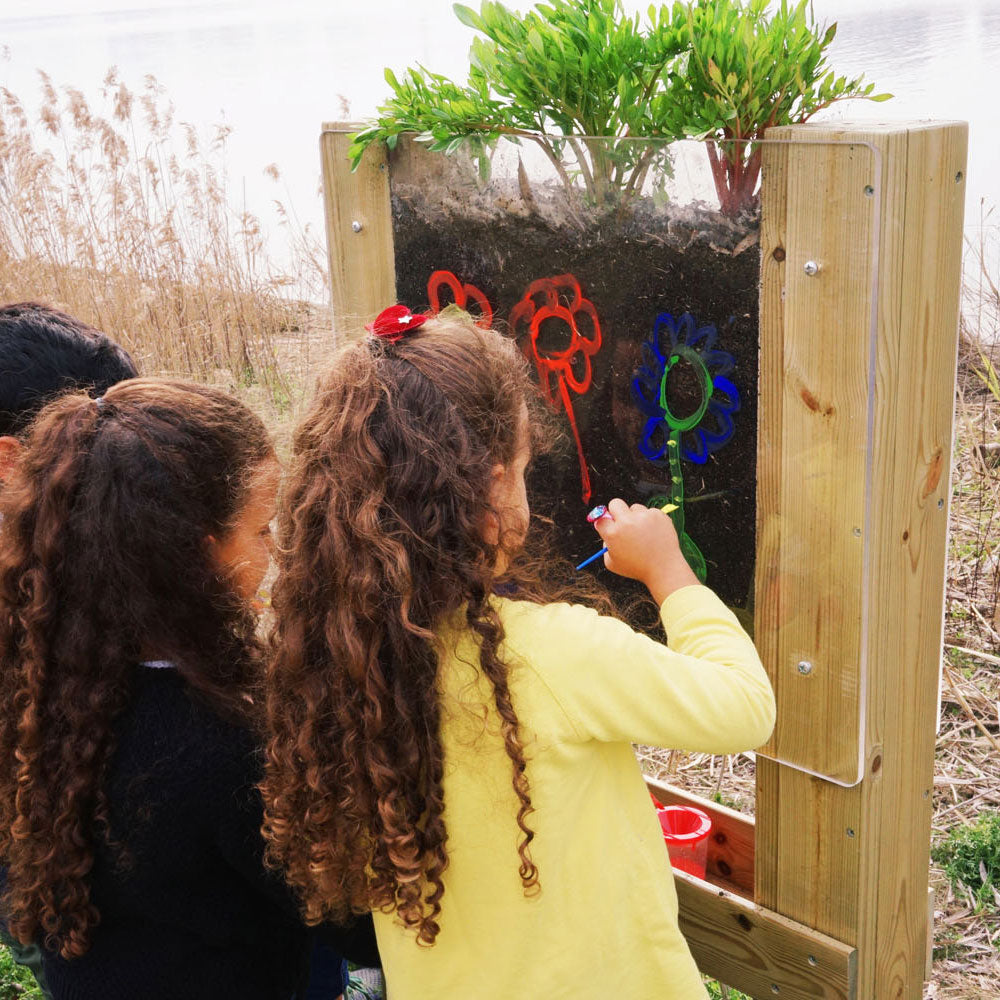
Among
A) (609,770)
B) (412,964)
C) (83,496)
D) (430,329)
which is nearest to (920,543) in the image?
(609,770)

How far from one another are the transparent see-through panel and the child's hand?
0.11 m

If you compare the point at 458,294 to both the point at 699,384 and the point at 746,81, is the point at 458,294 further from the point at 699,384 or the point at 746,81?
the point at 746,81

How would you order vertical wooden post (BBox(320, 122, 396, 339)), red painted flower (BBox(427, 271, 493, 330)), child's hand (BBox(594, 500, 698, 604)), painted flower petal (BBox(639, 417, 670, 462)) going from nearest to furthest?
child's hand (BBox(594, 500, 698, 604))
painted flower petal (BBox(639, 417, 670, 462))
red painted flower (BBox(427, 271, 493, 330))
vertical wooden post (BBox(320, 122, 396, 339))

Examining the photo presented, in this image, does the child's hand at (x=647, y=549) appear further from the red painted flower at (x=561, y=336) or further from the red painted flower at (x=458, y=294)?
the red painted flower at (x=458, y=294)

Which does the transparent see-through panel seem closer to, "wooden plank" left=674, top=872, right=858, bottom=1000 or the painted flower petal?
the painted flower petal

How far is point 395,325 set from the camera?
1389 mm

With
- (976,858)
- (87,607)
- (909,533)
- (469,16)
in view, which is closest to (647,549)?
(909,533)

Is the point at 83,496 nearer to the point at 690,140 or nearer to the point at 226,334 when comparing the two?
the point at 690,140

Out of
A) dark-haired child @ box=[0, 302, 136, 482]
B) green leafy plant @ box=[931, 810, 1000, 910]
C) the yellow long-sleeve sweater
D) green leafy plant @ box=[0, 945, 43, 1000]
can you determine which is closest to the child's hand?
the yellow long-sleeve sweater

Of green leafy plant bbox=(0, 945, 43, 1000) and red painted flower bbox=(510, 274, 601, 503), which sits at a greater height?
red painted flower bbox=(510, 274, 601, 503)

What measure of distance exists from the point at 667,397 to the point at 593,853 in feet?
2.09

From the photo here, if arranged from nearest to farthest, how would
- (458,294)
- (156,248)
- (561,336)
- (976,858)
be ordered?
(561,336) < (458,294) < (976,858) < (156,248)

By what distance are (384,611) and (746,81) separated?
0.79 meters

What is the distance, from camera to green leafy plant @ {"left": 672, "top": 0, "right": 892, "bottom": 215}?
1438 mm
